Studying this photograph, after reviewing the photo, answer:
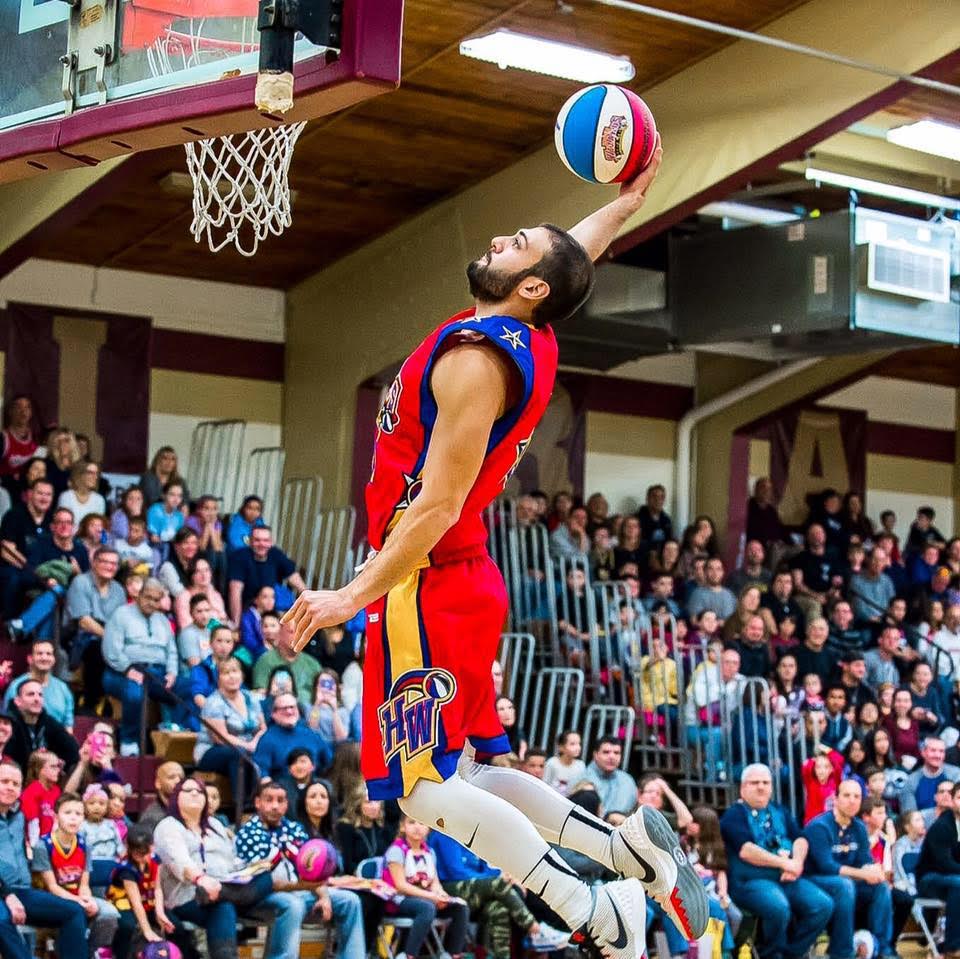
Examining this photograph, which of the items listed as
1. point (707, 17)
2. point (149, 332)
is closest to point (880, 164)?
point (707, 17)

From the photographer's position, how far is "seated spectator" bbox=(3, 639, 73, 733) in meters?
11.7

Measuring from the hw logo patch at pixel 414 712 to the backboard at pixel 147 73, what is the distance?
184cm

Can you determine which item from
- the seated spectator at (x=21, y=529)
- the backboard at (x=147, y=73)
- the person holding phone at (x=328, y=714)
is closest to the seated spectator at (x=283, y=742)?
the person holding phone at (x=328, y=714)

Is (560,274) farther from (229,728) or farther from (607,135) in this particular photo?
(229,728)

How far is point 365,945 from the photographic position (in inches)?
439

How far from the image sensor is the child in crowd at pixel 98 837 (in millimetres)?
10539

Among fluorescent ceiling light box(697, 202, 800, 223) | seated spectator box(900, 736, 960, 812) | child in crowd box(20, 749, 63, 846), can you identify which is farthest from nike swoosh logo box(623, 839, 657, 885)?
fluorescent ceiling light box(697, 202, 800, 223)

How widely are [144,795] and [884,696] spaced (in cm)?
689

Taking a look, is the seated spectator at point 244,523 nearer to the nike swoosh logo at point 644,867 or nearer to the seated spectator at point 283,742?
the seated spectator at point 283,742

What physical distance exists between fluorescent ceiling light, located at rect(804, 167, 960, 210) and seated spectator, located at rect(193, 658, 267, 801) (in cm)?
602

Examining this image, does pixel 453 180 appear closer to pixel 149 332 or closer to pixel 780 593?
pixel 149 332

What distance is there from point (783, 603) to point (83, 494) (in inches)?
270

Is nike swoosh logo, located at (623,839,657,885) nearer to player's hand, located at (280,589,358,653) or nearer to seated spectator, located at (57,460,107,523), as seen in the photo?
player's hand, located at (280,589,358,653)

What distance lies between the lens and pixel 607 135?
5.57 metres
